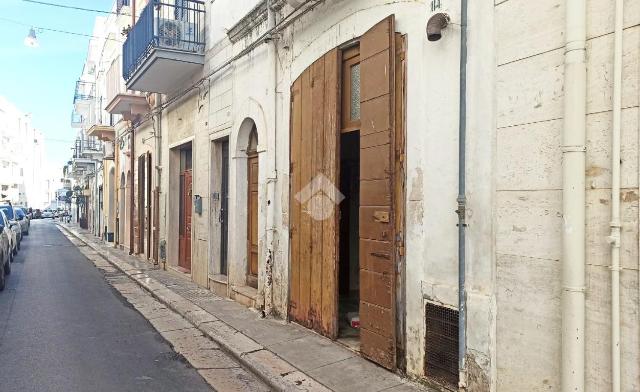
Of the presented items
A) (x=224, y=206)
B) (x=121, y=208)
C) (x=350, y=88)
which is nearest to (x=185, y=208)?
(x=224, y=206)

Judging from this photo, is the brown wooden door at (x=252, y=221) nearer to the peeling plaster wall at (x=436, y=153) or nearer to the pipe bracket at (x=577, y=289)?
the peeling plaster wall at (x=436, y=153)

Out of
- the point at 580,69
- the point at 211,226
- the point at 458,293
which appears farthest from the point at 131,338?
the point at 580,69

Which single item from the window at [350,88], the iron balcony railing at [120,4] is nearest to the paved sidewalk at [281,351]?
the window at [350,88]

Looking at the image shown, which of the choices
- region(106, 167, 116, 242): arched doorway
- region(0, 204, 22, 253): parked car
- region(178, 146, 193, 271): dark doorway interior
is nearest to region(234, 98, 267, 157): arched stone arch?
region(178, 146, 193, 271): dark doorway interior

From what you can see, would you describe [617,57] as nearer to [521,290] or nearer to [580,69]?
[580,69]

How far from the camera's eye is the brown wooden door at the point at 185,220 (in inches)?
491

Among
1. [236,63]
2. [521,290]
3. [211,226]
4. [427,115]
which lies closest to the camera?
[521,290]

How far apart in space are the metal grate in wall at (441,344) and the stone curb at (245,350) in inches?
39.9

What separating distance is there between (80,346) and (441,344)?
4.43 meters

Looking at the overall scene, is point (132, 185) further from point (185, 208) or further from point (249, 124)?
point (249, 124)

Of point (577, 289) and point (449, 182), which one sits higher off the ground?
point (449, 182)

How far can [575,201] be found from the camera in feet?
10.8

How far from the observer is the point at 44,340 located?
20.9 feet

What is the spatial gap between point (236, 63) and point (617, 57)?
698 centimetres
